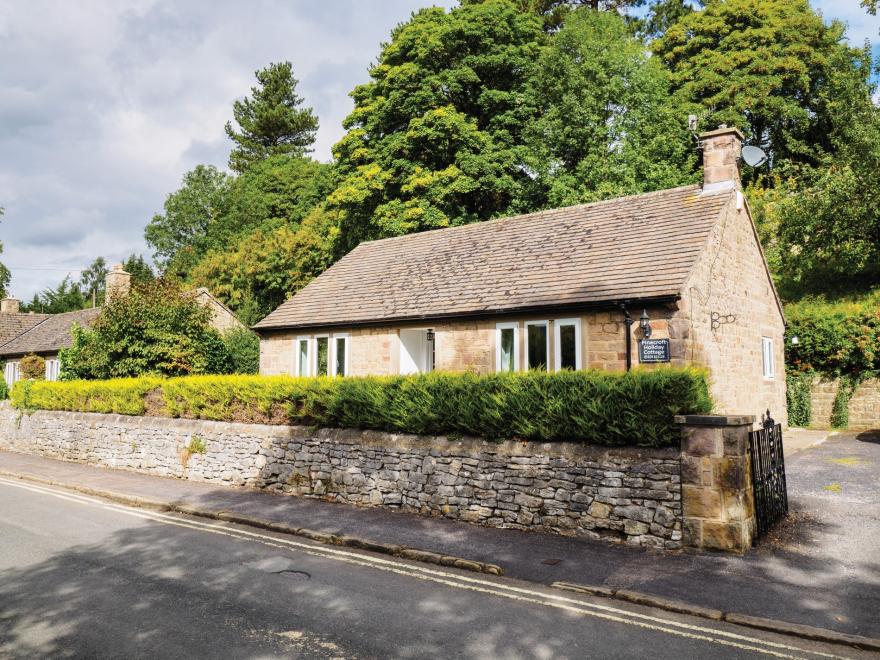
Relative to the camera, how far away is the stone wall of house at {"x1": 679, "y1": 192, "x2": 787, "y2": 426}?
14.9 metres

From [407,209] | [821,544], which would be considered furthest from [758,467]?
[407,209]

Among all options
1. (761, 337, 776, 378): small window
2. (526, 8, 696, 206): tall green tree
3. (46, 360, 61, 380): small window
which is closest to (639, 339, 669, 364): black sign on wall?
(761, 337, 776, 378): small window

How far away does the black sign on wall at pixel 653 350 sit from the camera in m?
13.9

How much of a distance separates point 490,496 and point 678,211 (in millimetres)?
11132

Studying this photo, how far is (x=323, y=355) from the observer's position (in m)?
20.8

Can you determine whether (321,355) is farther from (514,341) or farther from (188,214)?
(188,214)

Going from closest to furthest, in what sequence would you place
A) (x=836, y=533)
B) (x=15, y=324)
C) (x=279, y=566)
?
1. (x=279, y=566)
2. (x=836, y=533)
3. (x=15, y=324)

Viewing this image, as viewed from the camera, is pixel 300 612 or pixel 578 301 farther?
pixel 578 301

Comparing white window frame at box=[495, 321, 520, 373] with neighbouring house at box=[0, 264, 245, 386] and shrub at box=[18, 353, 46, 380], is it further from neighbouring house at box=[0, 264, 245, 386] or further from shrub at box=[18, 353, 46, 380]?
shrub at box=[18, 353, 46, 380]

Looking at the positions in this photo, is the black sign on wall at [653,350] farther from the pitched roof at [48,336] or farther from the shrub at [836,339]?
the pitched roof at [48,336]

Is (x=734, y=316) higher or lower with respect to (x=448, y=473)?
higher

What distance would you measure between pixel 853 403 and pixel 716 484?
58.1 feet

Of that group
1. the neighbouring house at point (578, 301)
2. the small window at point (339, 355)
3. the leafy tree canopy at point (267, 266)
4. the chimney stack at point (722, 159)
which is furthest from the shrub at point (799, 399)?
the leafy tree canopy at point (267, 266)

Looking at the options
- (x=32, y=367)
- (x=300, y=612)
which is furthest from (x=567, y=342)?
(x=32, y=367)
